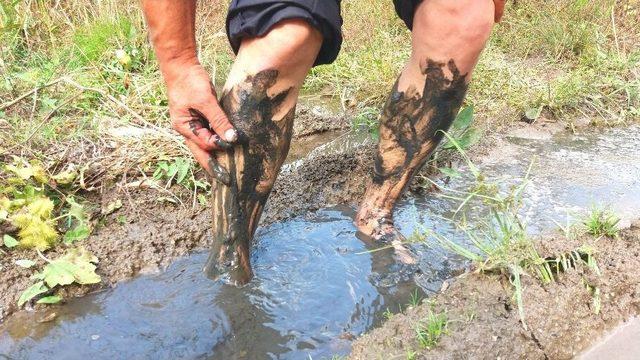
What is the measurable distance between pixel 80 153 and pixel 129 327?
97 cm

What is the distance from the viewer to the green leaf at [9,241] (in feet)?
6.00

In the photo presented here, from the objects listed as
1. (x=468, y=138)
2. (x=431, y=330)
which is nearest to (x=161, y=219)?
(x=431, y=330)

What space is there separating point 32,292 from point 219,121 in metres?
0.80

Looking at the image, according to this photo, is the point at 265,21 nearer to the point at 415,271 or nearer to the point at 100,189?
the point at 415,271

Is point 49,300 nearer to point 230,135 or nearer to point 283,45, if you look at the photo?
point 230,135

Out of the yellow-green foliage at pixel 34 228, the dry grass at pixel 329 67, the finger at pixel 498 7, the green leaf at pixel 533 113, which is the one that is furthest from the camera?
the green leaf at pixel 533 113

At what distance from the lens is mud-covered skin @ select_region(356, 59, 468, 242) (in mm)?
1786

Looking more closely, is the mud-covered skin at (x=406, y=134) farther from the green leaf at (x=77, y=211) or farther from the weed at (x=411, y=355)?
the green leaf at (x=77, y=211)

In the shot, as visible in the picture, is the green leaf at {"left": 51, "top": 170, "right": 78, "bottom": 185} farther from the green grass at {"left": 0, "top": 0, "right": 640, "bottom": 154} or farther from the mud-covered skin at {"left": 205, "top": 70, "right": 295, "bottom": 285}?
the mud-covered skin at {"left": 205, "top": 70, "right": 295, "bottom": 285}

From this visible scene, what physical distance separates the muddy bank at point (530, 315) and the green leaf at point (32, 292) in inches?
39.9

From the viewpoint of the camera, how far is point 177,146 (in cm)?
236

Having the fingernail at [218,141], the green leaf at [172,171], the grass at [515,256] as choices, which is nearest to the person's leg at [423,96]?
the grass at [515,256]

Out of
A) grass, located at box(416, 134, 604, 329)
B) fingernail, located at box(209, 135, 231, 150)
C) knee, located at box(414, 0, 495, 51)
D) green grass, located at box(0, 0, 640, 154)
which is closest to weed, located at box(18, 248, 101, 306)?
fingernail, located at box(209, 135, 231, 150)

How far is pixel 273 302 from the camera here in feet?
5.51
